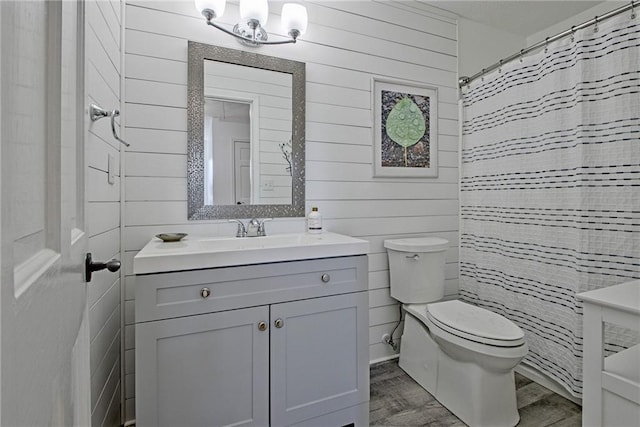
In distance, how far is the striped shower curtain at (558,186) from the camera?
1554 mm

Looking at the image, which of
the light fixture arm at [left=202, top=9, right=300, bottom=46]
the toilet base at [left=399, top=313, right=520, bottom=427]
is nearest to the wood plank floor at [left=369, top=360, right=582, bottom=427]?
the toilet base at [left=399, top=313, right=520, bottom=427]

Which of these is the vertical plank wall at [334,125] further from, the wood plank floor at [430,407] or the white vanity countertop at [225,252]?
the wood plank floor at [430,407]

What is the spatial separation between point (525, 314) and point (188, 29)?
8.47 feet

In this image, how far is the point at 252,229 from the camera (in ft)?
6.02

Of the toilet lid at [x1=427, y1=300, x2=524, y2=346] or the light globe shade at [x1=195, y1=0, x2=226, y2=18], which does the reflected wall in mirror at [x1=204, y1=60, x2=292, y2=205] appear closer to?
the light globe shade at [x1=195, y1=0, x2=226, y2=18]

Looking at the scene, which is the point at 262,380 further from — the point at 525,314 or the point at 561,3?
the point at 561,3

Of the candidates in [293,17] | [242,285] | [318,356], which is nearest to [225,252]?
[242,285]

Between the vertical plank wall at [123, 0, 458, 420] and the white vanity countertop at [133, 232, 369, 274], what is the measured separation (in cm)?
20

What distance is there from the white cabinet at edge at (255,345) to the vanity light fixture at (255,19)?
129cm

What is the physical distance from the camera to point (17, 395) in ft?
0.92

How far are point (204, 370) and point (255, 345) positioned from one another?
21 centimetres

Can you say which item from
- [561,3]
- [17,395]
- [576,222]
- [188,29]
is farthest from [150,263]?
[561,3]

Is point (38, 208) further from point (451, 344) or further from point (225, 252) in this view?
point (451, 344)

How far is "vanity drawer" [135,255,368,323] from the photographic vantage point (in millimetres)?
1221
